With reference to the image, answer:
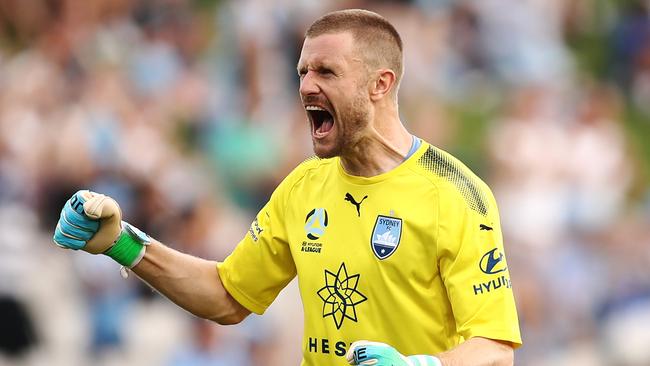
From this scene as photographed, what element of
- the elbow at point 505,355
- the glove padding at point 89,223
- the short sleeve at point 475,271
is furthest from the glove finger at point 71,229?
the elbow at point 505,355

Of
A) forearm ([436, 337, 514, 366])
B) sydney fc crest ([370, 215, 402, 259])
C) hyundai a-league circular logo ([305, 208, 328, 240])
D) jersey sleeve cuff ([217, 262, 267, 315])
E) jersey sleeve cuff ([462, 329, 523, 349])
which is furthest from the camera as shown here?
jersey sleeve cuff ([217, 262, 267, 315])

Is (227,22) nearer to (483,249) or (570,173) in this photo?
(570,173)

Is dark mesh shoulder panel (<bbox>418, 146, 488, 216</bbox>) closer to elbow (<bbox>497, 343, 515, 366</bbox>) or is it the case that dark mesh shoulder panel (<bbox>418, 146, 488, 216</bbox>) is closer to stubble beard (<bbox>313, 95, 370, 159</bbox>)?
stubble beard (<bbox>313, 95, 370, 159</bbox>)

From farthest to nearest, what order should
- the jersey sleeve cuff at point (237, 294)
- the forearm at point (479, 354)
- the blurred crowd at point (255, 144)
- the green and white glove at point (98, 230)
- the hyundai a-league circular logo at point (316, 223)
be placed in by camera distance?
the blurred crowd at point (255, 144) → the jersey sleeve cuff at point (237, 294) → the hyundai a-league circular logo at point (316, 223) → the green and white glove at point (98, 230) → the forearm at point (479, 354)

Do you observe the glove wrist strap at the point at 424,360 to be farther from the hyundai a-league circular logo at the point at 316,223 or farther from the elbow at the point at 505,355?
the hyundai a-league circular logo at the point at 316,223

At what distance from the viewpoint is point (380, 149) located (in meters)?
5.01

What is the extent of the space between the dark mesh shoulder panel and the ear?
0.99ft

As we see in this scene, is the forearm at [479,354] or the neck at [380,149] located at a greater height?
the neck at [380,149]

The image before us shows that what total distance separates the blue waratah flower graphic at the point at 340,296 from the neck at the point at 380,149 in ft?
1.43

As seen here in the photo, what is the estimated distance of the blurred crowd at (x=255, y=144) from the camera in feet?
33.5

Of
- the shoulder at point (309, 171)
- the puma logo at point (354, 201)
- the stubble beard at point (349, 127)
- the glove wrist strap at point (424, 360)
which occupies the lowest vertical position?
the glove wrist strap at point (424, 360)

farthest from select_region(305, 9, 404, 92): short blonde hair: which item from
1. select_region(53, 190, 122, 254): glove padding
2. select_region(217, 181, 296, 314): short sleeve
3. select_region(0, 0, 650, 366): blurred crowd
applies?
select_region(0, 0, 650, 366): blurred crowd

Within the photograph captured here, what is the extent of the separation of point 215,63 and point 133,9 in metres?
0.94

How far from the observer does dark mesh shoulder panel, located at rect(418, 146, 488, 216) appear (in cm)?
477
